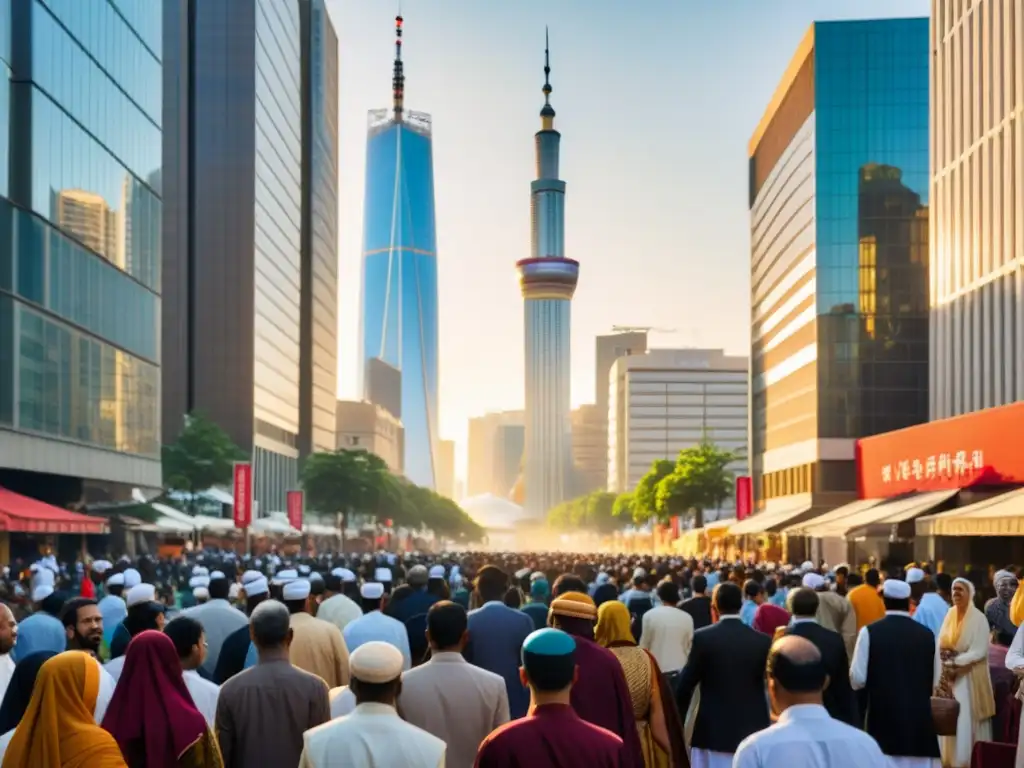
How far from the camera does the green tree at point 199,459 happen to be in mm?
80250

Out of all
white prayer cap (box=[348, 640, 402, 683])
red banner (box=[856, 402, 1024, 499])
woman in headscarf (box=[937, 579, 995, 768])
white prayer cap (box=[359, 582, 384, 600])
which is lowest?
Answer: woman in headscarf (box=[937, 579, 995, 768])

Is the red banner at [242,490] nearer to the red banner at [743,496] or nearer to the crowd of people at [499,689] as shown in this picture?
the red banner at [743,496]

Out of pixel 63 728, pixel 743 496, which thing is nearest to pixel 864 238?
pixel 743 496

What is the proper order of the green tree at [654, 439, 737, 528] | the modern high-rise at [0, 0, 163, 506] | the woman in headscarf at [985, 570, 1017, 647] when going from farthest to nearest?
1. the green tree at [654, 439, 737, 528]
2. the modern high-rise at [0, 0, 163, 506]
3. the woman in headscarf at [985, 570, 1017, 647]

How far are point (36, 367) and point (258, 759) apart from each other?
39.6 meters

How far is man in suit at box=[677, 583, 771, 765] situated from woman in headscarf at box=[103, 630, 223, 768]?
3450 mm

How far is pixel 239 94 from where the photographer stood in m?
116

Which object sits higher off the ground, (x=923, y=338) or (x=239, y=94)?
(x=239, y=94)

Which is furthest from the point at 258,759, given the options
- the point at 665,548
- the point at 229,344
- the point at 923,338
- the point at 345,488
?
the point at 665,548

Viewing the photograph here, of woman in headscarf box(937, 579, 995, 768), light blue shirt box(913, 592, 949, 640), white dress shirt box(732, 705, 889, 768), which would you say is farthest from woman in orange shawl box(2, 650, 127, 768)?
light blue shirt box(913, 592, 949, 640)

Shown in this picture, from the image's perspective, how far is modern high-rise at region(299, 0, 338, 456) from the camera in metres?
149

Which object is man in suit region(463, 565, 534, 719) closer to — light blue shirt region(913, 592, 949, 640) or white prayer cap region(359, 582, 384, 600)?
white prayer cap region(359, 582, 384, 600)

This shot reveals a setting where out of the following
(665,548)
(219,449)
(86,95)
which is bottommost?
(665,548)

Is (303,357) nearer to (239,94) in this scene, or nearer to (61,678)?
(239,94)
